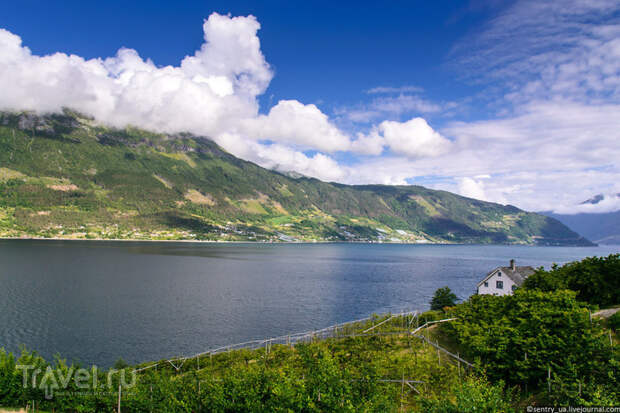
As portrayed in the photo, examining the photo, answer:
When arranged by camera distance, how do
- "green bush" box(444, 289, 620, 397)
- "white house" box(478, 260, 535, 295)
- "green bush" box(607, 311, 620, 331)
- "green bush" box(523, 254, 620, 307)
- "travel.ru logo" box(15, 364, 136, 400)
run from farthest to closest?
"white house" box(478, 260, 535, 295) < "green bush" box(523, 254, 620, 307) < "green bush" box(607, 311, 620, 331) < "travel.ru logo" box(15, 364, 136, 400) < "green bush" box(444, 289, 620, 397)

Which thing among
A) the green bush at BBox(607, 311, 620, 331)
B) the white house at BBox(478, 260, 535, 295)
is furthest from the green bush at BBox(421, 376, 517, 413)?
the white house at BBox(478, 260, 535, 295)

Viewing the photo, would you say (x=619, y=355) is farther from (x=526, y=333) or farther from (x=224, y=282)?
(x=224, y=282)

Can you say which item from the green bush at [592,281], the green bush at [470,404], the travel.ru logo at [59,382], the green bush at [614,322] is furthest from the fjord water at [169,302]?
the green bush at [614,322]

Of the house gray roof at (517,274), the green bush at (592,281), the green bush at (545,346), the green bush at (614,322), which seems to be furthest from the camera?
the house gray roof at (517,274)

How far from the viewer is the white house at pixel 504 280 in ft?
250

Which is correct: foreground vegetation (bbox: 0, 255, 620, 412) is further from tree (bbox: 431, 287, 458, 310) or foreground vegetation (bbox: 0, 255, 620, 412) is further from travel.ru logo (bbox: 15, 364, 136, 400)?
tree (bbox: 431, 287, 458, 310)

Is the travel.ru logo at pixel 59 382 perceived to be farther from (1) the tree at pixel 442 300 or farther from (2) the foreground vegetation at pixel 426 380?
(1) the tree at pixel 442 300

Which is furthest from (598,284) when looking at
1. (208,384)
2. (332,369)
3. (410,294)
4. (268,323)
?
(410,294)

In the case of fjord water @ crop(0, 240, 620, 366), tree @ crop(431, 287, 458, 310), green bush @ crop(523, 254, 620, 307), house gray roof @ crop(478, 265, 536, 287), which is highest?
green bush @ crop(523, 254, 620, 307)

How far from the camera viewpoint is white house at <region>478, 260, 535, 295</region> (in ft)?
250

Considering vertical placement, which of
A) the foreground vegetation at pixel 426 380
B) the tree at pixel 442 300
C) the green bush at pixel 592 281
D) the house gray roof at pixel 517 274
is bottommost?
the tree at pixel 442 300

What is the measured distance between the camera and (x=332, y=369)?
26797mm

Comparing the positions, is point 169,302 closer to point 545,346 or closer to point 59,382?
point 59,382

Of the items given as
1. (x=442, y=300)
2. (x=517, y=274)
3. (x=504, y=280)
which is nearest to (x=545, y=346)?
(x=442, y=300)
